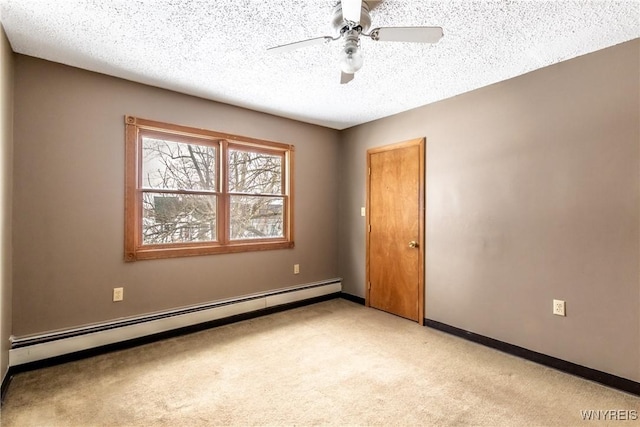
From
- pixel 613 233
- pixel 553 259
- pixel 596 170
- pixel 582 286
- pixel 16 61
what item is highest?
pixel 16 61

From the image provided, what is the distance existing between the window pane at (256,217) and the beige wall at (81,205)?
1.43ft

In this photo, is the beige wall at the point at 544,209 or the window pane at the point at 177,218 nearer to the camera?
the beige wall at the point at 544,209

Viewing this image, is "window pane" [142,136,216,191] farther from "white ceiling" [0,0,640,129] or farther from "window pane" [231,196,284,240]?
"white ceiling" [0,0,640,129]

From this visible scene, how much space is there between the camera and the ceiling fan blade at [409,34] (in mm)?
1725

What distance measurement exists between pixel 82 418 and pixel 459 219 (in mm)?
3428

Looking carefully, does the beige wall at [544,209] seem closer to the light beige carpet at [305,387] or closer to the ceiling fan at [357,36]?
the light beige carpet at [305,387]

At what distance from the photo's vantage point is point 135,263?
9.96 ft

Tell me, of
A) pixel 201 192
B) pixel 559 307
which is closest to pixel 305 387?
pixel 559 307

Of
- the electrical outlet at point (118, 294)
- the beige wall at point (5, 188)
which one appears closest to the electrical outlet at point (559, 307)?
the electrical outlet at point (118, 294)

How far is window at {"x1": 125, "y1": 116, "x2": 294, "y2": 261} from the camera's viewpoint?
10.2 feet

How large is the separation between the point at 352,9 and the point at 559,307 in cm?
272

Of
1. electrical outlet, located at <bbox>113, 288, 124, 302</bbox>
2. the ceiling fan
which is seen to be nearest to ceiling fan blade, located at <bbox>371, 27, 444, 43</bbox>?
the ceiling fan

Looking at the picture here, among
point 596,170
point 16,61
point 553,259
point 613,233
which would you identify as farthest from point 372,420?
point 16,61

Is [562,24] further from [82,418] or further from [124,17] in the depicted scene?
[82,418]
